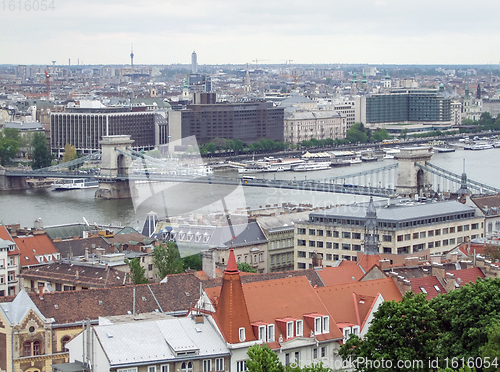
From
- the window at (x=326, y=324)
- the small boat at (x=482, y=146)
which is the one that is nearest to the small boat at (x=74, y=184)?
the small boat at (x=482, y=146)

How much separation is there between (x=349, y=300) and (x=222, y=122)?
62.1 meters

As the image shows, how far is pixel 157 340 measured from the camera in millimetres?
14453

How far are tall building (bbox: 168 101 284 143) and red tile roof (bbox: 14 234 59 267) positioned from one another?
1993 inches

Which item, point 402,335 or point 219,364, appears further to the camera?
point 219,364

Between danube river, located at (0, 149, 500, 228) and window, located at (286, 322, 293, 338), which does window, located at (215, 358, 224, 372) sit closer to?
window, located at (286, 322, 293, 338)

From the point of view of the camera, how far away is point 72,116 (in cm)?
7394

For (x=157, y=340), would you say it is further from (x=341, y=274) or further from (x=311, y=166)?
(x=311, y=166)

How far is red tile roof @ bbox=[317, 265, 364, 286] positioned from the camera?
1925 cm

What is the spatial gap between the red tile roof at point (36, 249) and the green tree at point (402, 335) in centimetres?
1189

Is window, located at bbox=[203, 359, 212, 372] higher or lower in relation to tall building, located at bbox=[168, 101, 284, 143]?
higher

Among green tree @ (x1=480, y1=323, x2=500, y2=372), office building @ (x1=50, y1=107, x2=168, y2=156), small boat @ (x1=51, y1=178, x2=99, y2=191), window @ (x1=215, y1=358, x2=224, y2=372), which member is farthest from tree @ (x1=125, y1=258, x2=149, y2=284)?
office building @ (x1=50, y1=107, x2=168, y2=156)

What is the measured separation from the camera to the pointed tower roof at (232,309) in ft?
48.3

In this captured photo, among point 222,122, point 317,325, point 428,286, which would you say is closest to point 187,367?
point 317,325

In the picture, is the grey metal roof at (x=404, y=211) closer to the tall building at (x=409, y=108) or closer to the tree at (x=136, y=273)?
the tree at (x=136, y=273)
